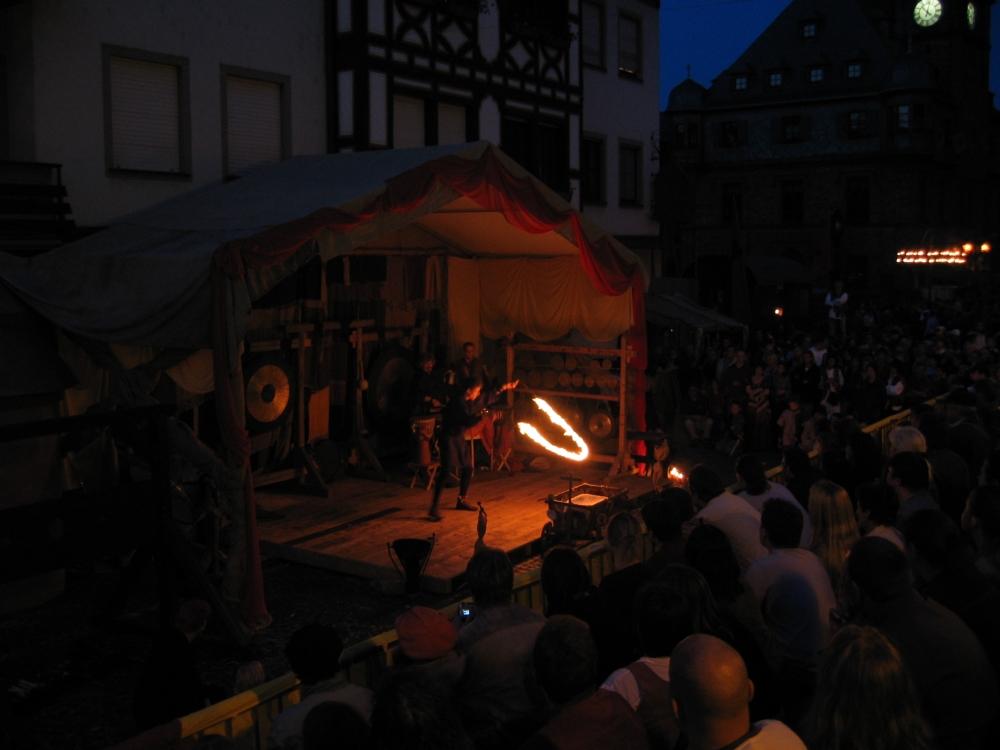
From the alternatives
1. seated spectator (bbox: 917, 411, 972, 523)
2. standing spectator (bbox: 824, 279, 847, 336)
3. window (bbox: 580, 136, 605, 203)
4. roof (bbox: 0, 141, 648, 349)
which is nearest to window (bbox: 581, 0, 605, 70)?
window (bbox: 580, 136, 605, 203)

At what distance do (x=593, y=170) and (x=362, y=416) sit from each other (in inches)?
397

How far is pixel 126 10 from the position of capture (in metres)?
11.6

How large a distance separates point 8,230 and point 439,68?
7921mm

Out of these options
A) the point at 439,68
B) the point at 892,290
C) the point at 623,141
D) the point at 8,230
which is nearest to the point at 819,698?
the point at 8,230

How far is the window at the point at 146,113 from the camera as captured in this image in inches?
455

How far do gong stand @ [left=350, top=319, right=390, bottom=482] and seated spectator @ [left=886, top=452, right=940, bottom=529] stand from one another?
25.9 ft

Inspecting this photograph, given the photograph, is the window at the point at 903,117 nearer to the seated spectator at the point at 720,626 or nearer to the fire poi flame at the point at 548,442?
the fire poi flame at the point at 548,442

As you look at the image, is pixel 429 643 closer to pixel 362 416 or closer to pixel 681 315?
pixel 362 416

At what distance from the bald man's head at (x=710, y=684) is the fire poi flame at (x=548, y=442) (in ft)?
35.6

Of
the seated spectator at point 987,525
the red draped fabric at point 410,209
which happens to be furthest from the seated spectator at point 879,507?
the red draped fabric at point 410,209

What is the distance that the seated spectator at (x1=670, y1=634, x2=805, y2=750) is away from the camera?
2971mm

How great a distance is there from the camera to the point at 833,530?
5.49 meters

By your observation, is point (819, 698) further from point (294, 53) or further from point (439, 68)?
point (439, 68)

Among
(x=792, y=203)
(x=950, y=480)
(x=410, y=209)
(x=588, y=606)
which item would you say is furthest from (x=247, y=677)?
(x=792, y=203)
